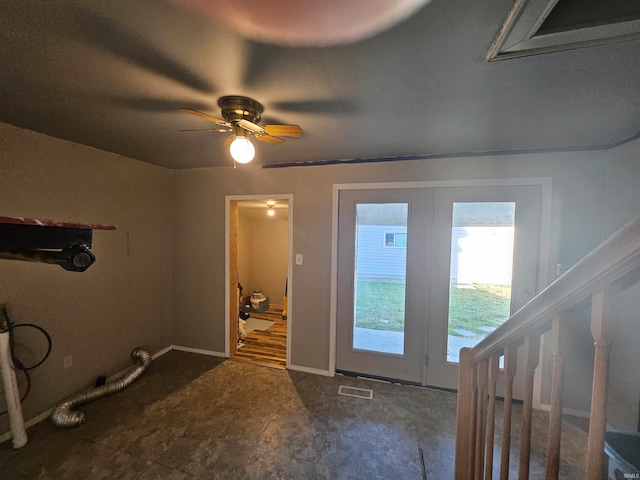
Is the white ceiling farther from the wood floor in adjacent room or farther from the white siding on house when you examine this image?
the wood floor in adjacent room

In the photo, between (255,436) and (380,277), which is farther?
(380,277)

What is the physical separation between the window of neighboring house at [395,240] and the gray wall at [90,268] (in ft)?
9.19

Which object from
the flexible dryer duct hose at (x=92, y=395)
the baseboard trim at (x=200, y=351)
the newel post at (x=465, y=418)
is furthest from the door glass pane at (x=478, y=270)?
the flexible dryer duct hose at (x=92, y=395)

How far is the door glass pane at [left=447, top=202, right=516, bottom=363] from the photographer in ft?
8.21

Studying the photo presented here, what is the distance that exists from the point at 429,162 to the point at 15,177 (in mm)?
3546

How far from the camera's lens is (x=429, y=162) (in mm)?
2656

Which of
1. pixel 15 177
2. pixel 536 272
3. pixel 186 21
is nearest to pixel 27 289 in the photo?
pixel 15 177

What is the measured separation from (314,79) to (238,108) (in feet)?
1.69

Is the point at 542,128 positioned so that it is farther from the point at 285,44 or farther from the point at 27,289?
the point at 27,289

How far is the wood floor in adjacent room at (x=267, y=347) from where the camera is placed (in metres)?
3.35

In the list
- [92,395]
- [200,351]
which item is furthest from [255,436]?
[200,351]

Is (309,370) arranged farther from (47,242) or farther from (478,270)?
(47,242)

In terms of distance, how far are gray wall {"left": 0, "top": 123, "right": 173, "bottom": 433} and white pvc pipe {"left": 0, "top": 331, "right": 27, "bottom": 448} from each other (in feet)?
0.61

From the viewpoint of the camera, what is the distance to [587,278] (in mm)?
549
